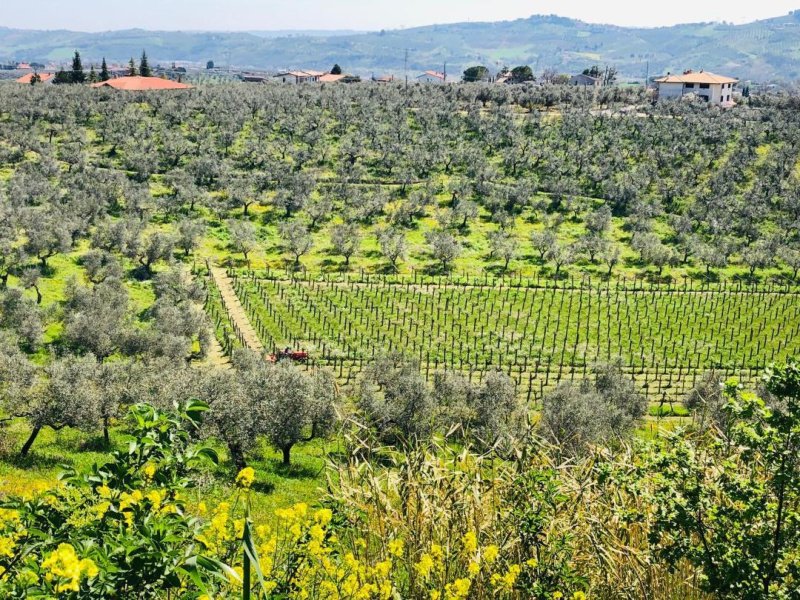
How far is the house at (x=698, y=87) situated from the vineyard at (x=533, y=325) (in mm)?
85660

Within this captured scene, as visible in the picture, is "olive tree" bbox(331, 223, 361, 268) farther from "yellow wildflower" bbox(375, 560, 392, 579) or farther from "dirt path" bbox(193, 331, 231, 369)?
"yellow wildflower" bbox(375, 560, 392, 579)

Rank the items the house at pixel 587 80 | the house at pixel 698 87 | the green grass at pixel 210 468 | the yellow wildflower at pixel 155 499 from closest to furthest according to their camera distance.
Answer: the yellow wildflower at pixel 155 499 < the green grass at pixel 210 468 < the house at pixel 698 87 < the house at pixel 587 80

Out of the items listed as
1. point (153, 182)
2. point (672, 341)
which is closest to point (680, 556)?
point (672, 341)

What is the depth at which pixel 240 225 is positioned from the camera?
75.8m

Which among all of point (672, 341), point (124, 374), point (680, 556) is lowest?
point (672, 341)

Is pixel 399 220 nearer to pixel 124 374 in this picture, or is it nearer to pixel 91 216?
pixel 91 216

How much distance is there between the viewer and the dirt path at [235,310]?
52094 millimetres

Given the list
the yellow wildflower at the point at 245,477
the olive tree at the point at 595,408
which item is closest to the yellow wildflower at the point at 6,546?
the yellow wildflower at the point at 245,477

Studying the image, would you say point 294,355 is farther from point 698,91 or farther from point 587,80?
point 587,80

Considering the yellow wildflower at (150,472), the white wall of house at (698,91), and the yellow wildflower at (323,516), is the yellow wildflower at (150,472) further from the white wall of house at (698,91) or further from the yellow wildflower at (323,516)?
the white wall of house at (698,91)

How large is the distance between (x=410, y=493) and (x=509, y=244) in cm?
6640

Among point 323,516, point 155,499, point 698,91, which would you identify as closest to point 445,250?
point 323,516

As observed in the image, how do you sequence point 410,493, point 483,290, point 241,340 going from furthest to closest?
point 483,290 → point 241,340 → point 410,493

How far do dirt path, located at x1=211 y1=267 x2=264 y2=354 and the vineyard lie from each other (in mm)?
557
